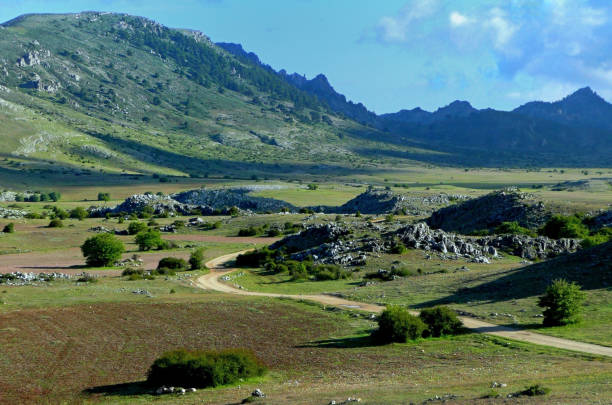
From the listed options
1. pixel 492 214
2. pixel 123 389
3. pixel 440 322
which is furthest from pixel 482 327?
pixel 492 214

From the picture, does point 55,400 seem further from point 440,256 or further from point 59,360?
point 440,256

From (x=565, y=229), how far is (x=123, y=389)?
242ft

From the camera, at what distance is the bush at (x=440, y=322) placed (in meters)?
40.3

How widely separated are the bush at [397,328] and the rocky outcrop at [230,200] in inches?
5026

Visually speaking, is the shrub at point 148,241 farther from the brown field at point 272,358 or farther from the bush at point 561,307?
the bush at point 561,307

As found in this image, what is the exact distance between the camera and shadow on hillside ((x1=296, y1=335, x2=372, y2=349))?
38844 millimetres

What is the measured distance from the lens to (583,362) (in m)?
31.8

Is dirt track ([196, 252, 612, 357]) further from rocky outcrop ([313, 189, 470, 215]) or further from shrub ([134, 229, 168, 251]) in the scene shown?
rocky outcrop ([313, 189, 470, 215])

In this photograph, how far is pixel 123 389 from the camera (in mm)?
30828

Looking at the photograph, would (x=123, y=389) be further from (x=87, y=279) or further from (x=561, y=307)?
(x=87, y=279)

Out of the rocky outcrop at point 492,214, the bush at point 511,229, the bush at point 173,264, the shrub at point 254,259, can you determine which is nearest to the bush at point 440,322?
the bush at point 173,264

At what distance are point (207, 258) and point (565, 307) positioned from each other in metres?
57.7

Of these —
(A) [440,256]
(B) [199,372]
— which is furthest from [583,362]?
(A) [440,256]

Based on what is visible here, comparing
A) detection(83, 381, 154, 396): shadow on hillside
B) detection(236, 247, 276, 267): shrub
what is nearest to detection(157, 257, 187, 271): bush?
detection(236, 247, 276, 267): shrub
